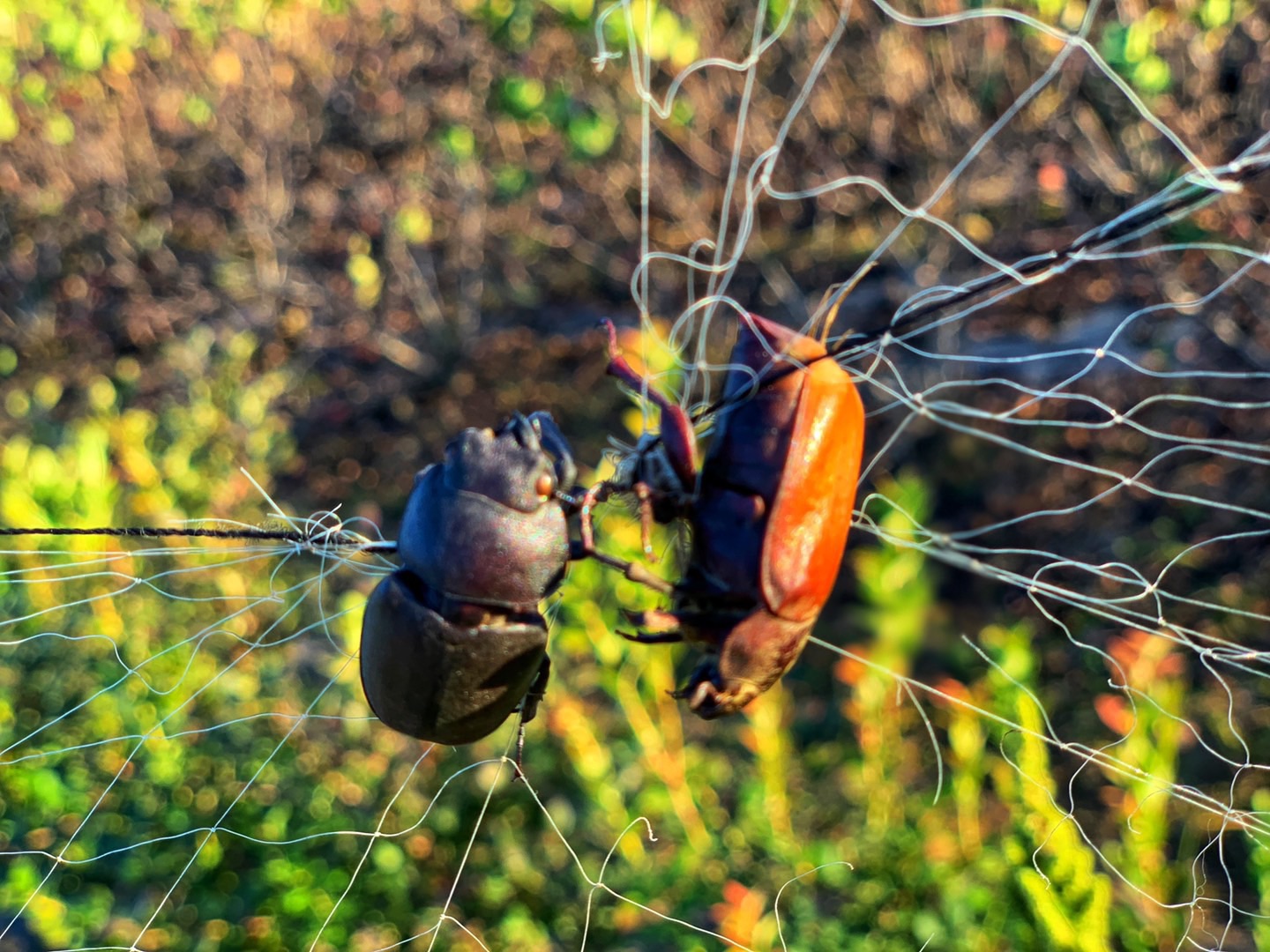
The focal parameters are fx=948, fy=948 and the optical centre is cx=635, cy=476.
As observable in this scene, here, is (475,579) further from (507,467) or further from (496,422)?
(496,422)

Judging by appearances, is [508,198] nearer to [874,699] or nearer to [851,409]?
[874,699]

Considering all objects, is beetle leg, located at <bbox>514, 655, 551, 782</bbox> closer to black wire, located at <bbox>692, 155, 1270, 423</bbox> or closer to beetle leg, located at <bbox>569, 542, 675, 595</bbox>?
beetle leg, located at <bbox>569, 542, 675, 595</bbox>

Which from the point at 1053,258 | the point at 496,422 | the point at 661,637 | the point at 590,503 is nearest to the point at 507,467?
the point at 590,503

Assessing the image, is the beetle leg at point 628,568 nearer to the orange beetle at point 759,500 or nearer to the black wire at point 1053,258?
the orange beetle at point 759,500

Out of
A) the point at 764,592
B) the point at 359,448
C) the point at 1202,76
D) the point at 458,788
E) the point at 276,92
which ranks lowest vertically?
the point at 359,448

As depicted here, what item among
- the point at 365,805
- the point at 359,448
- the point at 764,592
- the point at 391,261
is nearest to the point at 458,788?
the point at 365,805

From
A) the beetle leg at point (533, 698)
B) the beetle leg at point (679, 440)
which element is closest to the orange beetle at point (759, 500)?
the beetle leg at point (679, 440)
